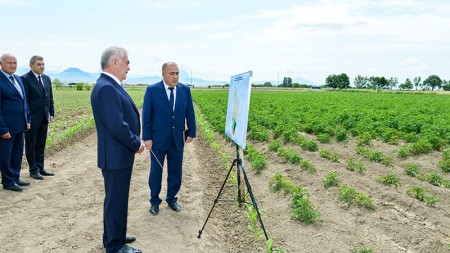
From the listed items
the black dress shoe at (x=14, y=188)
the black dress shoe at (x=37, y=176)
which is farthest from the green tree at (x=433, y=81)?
the black dress shoe at (x=14, y=188)

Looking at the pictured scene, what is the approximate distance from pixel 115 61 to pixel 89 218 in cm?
281

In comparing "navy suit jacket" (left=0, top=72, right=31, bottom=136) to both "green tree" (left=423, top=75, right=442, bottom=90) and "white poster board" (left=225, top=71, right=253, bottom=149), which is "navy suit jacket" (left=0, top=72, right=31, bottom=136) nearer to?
"white poster board" (left=225, top=71, right=253, bottom=149)

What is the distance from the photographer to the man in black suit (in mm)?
7196

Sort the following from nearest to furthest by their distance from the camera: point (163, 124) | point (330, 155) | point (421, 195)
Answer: point (163, 124) → point (421, 195) → point (330, 155)

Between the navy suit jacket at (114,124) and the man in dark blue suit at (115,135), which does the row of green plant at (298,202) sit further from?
the navy suit jacket at (114,124)

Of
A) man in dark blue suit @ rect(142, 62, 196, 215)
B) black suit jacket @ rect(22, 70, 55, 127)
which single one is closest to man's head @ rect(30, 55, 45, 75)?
black suit jacket @ rect(22, 70, 55, 127)

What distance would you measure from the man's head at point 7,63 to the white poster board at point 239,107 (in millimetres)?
4040

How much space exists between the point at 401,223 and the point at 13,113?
6.84 metres

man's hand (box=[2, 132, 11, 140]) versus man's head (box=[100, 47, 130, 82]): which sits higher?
man's head (box=[100, 47, 130, 82])

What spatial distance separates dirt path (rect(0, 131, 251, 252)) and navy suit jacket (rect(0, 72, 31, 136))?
118cm

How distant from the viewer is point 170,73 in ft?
17.7

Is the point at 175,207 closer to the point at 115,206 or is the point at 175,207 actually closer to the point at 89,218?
the point at 89,218

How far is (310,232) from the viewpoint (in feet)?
16.6

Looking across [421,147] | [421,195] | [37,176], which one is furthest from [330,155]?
[37,176]
